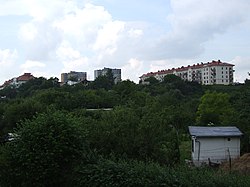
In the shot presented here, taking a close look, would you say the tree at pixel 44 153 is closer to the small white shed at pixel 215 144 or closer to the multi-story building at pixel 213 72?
the small white shed at pixel 215 144

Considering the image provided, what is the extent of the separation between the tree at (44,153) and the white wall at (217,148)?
15698 mm

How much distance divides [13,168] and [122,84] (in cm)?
6976

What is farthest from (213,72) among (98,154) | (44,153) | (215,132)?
(44,153)

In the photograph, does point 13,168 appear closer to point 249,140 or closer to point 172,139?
point 172,139

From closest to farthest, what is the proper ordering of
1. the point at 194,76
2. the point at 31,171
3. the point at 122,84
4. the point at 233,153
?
the point at 31,171 < the point at 233,153 < the point at 122,84 < the point at 194,76

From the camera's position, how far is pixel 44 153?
1709 cm

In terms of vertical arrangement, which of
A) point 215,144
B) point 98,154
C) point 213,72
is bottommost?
point 215,144

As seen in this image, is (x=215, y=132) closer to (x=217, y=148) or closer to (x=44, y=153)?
(x=217, y=148)

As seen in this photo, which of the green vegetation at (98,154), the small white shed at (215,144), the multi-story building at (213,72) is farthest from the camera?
the multi-story building at (213,72)

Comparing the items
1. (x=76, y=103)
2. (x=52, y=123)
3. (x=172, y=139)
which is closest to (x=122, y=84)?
(x=76, y=103)

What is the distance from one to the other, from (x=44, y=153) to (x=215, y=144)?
18735 mm

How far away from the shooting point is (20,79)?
17100cm

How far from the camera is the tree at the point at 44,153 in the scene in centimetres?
1707

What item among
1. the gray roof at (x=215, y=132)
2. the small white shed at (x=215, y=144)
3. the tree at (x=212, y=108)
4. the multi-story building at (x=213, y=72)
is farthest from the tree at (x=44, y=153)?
→ the multi-story building at (x=213, y=72)
